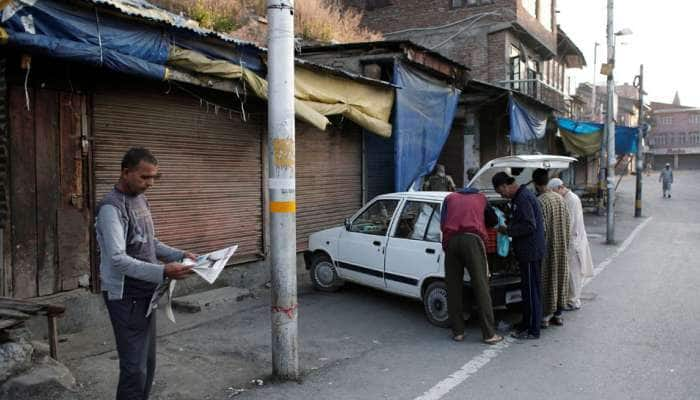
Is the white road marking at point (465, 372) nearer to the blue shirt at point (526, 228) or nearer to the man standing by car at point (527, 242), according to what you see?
the man standing by car at point (527, 242)

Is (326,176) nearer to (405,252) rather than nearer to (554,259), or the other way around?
(405,252)

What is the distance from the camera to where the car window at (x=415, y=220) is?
688 cm

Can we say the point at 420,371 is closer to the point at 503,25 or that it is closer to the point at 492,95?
the point at 492,95

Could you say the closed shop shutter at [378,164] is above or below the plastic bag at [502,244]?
above

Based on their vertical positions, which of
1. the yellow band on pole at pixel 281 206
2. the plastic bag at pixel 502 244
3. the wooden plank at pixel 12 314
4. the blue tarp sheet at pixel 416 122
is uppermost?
the blue tarp sheet at pixel 416 122

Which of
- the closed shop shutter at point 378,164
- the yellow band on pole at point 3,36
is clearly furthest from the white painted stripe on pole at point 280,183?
the closed shop shutter at point 378,164

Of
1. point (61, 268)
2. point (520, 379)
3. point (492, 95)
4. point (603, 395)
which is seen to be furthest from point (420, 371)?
point (492, 95)

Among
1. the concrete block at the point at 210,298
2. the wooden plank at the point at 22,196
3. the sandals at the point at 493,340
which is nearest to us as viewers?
the wooden plank at the point at 22,196

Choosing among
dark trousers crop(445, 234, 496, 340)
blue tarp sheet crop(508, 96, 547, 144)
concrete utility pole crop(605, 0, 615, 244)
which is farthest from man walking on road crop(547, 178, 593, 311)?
blue tarp sheet crop(508, 96, 547, 144)

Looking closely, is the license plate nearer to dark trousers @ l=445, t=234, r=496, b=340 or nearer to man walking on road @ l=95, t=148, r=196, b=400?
dark trousers @ l=445, t=234, r=496, b=340

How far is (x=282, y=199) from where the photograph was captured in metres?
4.89

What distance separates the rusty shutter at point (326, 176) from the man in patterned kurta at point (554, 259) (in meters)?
4.59

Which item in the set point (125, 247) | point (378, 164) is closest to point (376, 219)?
point (378, 164)

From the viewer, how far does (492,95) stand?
15.8m
